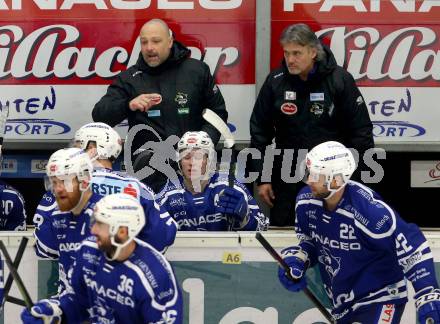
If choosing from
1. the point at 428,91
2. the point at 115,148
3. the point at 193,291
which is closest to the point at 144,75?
the point at 115,148

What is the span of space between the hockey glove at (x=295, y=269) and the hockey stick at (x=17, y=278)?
51.5 inches

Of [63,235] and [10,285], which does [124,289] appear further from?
[10,285]

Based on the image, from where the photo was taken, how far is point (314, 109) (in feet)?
27.0

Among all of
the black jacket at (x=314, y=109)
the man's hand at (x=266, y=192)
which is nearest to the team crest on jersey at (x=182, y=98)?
the black jacket at (x=314, y=109)

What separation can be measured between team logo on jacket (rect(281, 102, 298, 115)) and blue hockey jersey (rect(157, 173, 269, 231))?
2.21ft

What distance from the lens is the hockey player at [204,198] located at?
25.2 ft

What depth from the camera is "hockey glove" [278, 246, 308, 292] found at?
702cm

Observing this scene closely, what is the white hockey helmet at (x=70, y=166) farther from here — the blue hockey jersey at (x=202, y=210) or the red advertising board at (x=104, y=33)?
the red advertising board at (x=104, y=33)

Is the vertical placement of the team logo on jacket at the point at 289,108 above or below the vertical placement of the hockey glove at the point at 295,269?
above

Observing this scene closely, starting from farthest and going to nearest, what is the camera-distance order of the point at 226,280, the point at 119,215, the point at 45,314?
the point at 226,280 → the point at 45,314 → the point at 119,215

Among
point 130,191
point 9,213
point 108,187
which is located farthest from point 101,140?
point 9,213

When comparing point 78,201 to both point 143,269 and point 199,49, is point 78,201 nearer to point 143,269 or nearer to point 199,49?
point 143,269

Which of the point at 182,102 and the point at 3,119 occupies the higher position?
the point at 182,102

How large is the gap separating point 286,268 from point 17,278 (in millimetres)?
1401
